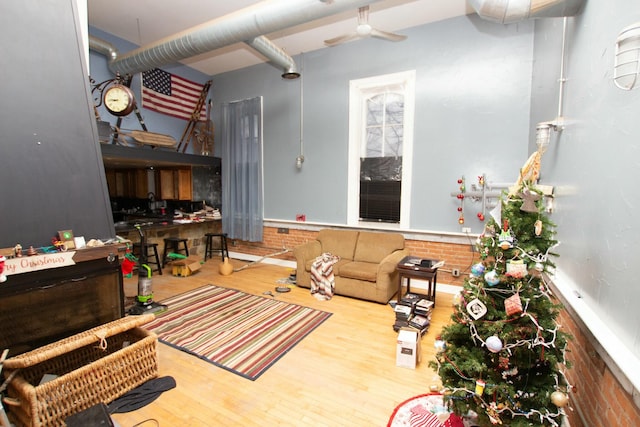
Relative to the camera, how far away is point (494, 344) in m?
1.45

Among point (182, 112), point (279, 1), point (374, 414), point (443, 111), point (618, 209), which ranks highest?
point (279, 1)

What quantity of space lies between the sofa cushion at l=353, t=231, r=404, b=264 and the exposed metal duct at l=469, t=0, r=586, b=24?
2.77 meters

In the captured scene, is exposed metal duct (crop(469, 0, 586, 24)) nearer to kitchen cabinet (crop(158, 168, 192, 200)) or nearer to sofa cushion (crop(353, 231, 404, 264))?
sofa cushion (crop(353, 231, 404, 264))

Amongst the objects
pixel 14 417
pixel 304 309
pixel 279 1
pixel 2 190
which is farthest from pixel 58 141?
pixel 304 309

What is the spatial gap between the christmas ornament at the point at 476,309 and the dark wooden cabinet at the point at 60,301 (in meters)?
2.64

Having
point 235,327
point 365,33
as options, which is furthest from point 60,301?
point 365,33

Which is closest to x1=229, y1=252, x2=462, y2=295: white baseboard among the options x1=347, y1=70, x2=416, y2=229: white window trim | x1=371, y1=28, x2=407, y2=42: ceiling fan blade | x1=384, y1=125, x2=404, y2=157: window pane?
x1=347, y1=70, x2=416, y2=229: white window trim

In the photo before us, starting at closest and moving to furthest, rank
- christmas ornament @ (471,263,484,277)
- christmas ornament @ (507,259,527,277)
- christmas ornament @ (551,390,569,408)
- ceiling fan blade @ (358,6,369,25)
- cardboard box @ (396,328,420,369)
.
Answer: christmas ornament @ (551,390,569,408), christmas ornament @ (507,259,527,277), christmas ornament @ (471,263,484,277), cardboard box @ (396,328,420,369), ceiling fan blade @ (358,6,369,25)

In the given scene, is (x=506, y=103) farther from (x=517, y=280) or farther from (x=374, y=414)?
(x=374, y=414)

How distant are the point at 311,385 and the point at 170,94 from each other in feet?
18.9

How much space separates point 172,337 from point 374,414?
2099 millimetres

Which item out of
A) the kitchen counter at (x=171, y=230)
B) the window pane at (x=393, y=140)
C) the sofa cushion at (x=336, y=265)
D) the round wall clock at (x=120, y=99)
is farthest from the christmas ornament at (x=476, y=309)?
the kitchen counter at (x=171, y=230)

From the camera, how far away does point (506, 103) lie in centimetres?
376

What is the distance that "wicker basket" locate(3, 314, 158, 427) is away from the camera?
1715 millimetres
